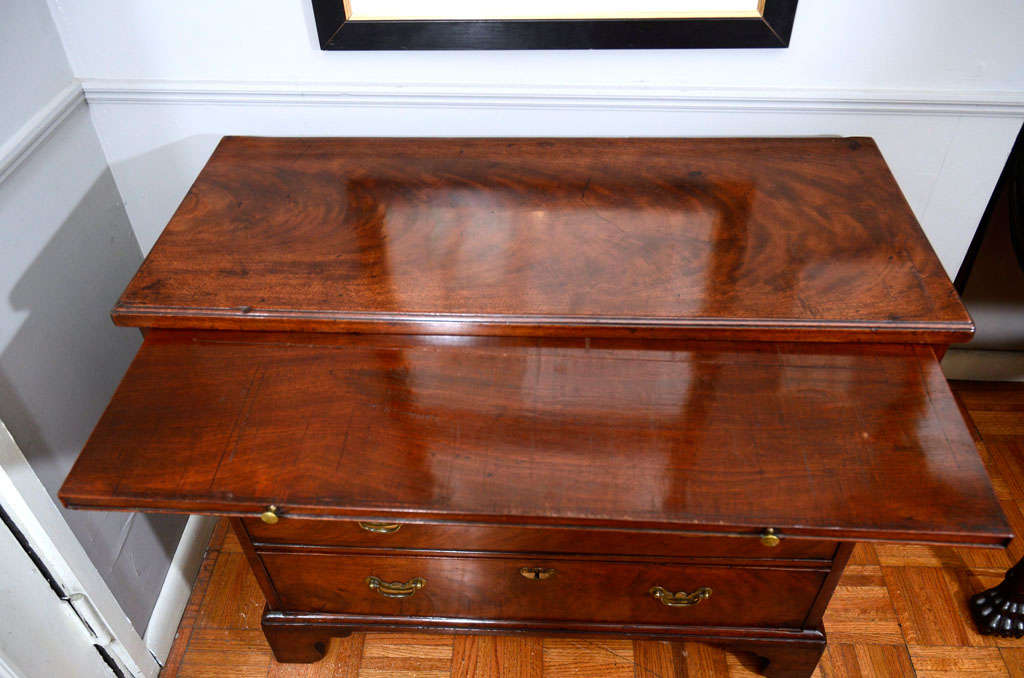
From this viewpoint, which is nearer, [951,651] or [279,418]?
[279,418]

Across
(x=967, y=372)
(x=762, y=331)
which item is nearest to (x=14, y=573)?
(x=762, y=331)

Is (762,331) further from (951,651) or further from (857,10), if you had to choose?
(951,651)

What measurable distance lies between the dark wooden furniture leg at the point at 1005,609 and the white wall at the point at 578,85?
59 centimetres

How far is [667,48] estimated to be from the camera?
1.09m

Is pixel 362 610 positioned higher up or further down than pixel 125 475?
further down

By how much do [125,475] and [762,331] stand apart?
67 centimetres

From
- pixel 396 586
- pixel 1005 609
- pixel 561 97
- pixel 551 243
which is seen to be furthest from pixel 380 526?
pixel 1005 609

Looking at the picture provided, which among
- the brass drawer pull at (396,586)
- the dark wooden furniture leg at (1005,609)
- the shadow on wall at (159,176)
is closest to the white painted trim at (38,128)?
the shadow on wall at (159,176)

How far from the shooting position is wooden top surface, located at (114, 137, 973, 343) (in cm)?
88

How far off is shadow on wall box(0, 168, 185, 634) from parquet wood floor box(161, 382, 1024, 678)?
0.12 metres

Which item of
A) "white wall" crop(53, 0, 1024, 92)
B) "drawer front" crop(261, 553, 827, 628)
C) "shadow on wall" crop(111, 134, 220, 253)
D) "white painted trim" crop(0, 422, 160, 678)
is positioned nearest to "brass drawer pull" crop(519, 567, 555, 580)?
"drawer front" crop(261, 553, 827, 628)

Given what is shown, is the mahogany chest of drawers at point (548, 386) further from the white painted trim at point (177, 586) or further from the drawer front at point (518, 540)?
the white painted trim at point (177, 586)

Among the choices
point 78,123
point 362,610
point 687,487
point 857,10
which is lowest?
point 362,610

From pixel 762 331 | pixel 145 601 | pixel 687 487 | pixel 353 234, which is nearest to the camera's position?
pixel 687 487
